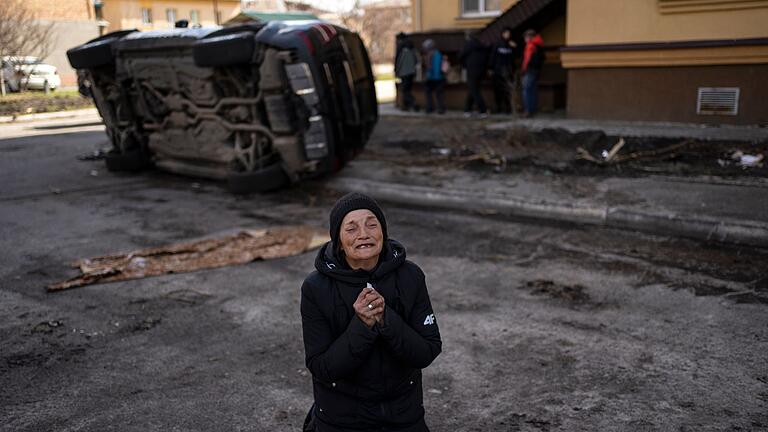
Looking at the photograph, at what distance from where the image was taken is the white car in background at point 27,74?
86.1 ft

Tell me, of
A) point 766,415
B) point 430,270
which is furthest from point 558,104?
point 766,415

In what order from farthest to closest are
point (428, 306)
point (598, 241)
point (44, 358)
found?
point (598, 241) < point (44, 358) < point (428, 306)

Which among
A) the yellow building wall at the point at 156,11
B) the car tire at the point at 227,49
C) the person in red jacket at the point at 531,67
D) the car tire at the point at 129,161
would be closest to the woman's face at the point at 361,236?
the car tire at the point at 227,49

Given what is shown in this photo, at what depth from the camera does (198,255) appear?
661 centimetres

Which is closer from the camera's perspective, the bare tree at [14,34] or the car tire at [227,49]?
the car tire at [227,49]

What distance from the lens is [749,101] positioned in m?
11.4

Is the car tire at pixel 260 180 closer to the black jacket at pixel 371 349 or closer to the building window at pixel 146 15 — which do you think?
the black jacket at pixel 371 349

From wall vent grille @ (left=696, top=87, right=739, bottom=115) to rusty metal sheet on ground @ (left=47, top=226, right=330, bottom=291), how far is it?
7749 mm

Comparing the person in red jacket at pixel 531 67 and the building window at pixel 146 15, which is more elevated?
the building window at pixel 146 15

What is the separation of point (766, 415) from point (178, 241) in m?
5.47

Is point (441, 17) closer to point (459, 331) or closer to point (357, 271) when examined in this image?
point (459, 331)

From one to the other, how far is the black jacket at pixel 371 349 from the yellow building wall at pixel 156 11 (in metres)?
43.4

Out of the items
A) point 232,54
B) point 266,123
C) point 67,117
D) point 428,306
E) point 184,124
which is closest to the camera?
point 428,306

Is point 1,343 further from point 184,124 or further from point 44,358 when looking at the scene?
point 184,124
